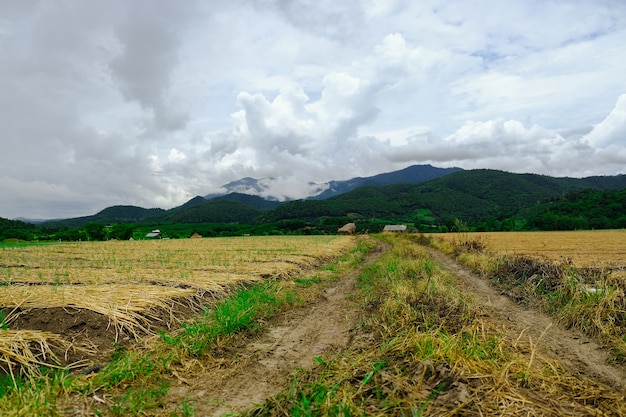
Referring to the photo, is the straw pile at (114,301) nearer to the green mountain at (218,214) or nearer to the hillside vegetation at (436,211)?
the hillside vegetation at (436,211)

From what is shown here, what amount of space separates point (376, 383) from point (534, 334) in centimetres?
457

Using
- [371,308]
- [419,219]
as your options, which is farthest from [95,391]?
[419,219]

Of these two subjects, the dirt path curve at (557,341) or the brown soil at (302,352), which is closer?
the brown soil at (302,352)

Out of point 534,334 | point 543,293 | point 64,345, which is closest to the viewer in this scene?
point 64,345

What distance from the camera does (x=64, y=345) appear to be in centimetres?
515

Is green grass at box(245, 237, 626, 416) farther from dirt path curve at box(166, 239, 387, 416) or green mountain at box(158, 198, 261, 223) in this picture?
green mountain at box(158, 198, 261, 223)

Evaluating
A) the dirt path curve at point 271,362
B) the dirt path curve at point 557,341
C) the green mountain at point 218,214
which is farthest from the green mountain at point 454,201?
the dirt path curve at point 271,362

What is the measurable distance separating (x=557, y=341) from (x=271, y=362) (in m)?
5.05

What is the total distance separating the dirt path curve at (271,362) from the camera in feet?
12.9

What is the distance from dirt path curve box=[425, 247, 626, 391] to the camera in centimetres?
487

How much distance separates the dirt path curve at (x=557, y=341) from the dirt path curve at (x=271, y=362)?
10.2ft

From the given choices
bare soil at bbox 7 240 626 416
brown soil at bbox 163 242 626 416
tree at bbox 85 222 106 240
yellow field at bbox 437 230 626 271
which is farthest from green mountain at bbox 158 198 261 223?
bare soil at bbox 7 240 626 416

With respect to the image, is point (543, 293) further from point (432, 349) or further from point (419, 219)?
point (419, 219)

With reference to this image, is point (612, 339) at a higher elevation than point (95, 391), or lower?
lower
